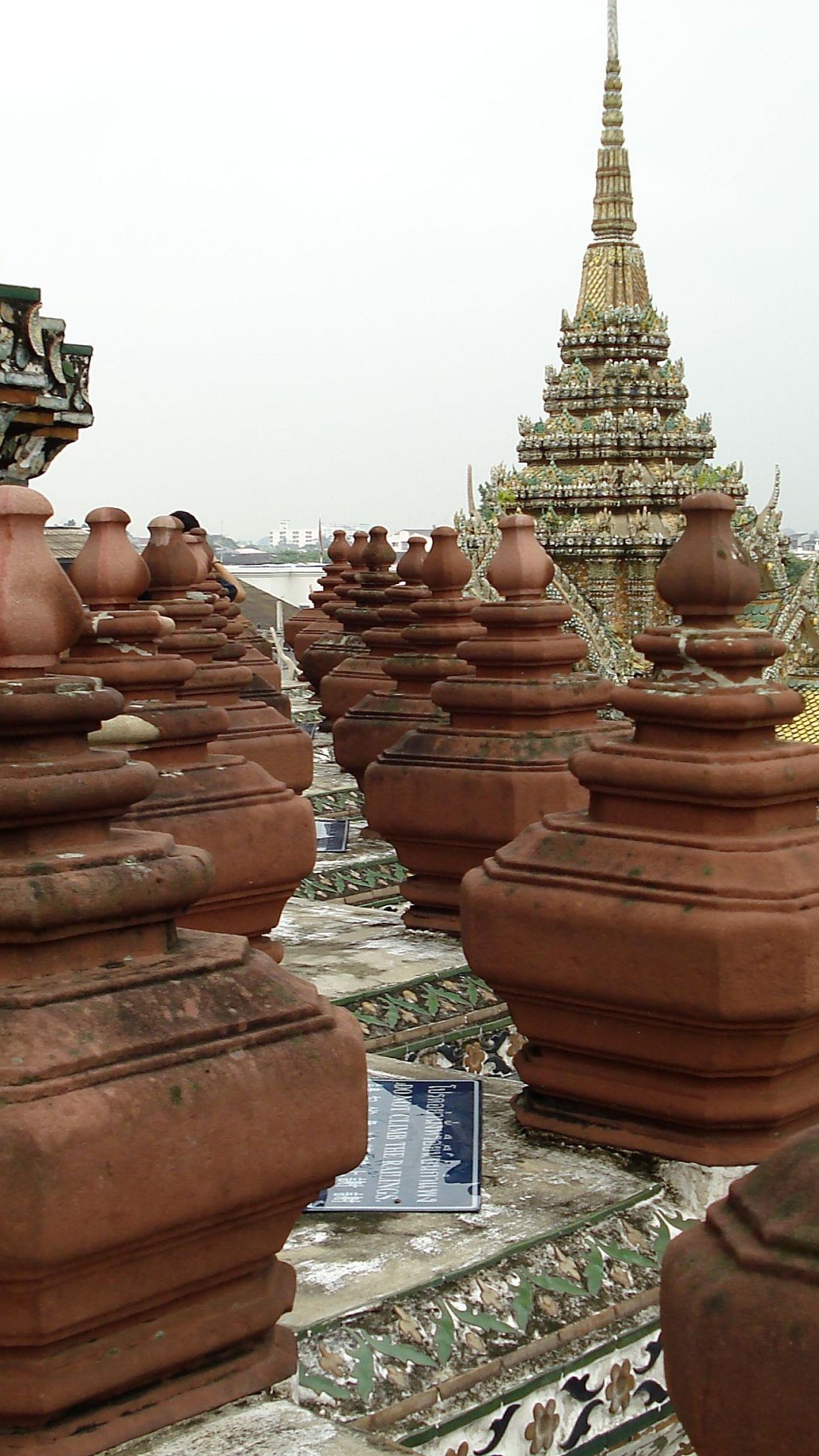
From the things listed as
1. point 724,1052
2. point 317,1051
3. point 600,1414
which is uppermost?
point 317,1051

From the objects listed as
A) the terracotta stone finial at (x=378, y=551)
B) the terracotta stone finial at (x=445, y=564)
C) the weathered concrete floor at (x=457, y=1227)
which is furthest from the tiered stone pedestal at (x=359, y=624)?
the weathered concrete floor at (x=457, y=1227)

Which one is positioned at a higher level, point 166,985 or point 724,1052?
point 166,985

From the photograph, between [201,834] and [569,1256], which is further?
[201,834]

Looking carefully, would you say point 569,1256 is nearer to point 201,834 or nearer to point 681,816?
point 681,816

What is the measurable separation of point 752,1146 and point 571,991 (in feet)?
1.57

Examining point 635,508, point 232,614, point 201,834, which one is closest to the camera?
point 201,834

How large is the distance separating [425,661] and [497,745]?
185cm

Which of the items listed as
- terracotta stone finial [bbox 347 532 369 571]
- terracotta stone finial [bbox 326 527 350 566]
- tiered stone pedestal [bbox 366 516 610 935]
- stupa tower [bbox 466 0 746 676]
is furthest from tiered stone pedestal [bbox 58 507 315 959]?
stupa tower [bbox 466 0 746 676]

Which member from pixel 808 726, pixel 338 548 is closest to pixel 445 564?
pixel 338 548

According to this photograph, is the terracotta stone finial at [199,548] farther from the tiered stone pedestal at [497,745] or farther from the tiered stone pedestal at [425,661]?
the tiered stone pedestal at [497,745]

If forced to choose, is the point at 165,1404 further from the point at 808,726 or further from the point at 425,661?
the point at 808,726

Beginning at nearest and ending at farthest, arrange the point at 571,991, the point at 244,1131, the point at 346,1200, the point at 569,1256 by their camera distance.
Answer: the point at 244,1131 → the point at 569,1256 → the point at 346,1200 → the point at 571,991

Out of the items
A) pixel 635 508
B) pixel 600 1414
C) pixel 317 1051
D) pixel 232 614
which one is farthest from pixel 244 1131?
pixel 635 508

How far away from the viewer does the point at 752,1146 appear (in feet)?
12.3
